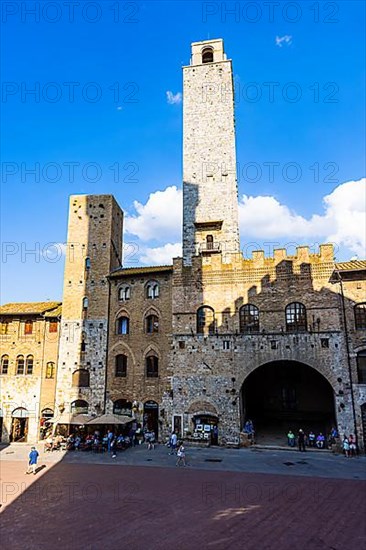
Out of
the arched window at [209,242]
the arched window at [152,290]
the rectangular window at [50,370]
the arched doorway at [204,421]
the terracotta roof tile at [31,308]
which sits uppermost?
the arched window at [209,242]

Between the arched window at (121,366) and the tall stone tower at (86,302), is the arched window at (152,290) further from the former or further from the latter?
the arched window at (121,366)

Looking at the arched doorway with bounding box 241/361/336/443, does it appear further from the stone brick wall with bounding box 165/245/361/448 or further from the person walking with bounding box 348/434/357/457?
the person walking with bounding box 348/434/357/457

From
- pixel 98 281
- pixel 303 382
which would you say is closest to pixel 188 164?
pixel 98 281

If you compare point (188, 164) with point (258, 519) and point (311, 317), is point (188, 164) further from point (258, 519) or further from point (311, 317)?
point (258, 519)

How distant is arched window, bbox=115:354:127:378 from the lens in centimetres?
2931

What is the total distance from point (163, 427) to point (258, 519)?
1521cm

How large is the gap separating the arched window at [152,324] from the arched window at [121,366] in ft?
9.18

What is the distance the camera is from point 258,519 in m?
12.7

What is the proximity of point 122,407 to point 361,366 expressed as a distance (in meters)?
16.9

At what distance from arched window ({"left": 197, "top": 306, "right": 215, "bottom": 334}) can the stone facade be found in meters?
11.9

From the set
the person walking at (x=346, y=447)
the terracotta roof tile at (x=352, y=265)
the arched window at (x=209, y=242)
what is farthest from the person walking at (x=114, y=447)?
the terracotta roof tile at (x=352, y=265)

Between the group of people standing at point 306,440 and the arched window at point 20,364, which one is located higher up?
the arched window at point 20,364

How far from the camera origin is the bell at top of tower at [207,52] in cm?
3500

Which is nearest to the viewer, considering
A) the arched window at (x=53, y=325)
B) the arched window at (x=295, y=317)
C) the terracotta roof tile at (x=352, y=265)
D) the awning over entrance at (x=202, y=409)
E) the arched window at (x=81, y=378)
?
the terracotta roof tile at (x=352, y=265)
